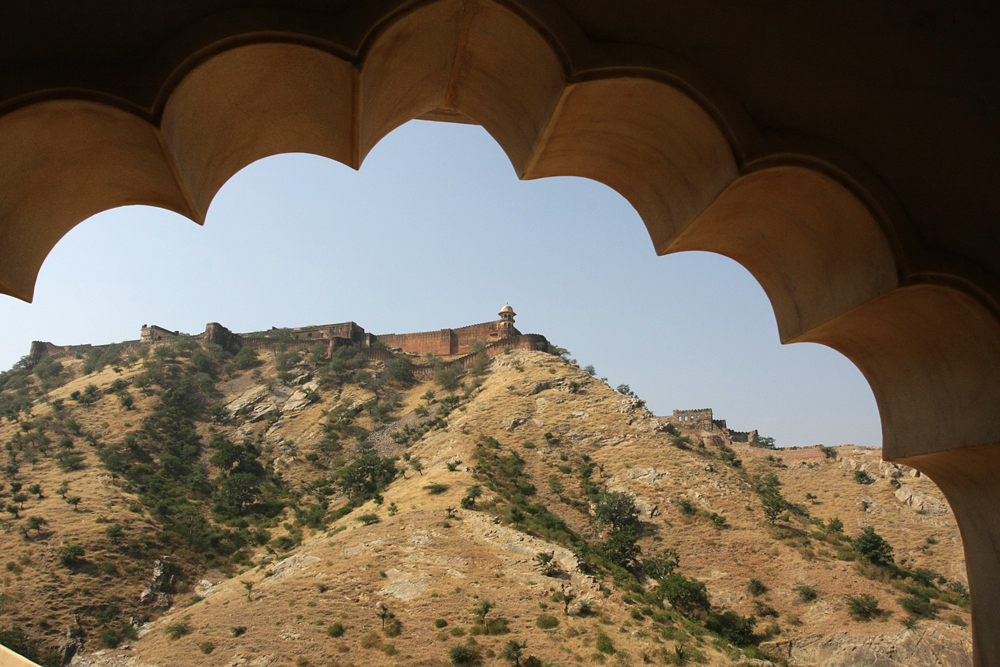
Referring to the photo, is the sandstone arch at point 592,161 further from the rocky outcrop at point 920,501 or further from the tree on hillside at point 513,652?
the rocky outcrop at point 920,501

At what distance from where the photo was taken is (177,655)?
19734mm

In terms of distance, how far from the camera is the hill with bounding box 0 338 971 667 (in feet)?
66.3

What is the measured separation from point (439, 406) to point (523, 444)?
386 inches

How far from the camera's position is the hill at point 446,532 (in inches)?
795

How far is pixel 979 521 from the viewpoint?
2006 millimetres

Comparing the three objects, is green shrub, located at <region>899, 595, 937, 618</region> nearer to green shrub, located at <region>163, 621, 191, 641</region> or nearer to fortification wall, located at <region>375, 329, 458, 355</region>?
green shrub, located at <region>163, 621, 191, 641</region>

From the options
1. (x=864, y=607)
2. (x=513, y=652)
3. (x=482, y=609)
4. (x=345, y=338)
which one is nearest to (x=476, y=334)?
(x=345, y=338)

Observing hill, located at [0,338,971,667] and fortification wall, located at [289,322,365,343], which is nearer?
hill, located at [0,338,971,667]

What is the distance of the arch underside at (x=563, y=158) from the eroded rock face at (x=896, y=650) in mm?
22363

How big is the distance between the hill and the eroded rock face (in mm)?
63

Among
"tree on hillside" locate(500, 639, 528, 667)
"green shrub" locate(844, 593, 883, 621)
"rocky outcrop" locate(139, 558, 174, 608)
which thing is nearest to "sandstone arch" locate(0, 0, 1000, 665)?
"tree on hillside" locate(500, 639, 528, 667)

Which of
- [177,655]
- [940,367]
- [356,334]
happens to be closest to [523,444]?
[177,655]

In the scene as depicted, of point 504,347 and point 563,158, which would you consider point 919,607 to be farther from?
point 504,347

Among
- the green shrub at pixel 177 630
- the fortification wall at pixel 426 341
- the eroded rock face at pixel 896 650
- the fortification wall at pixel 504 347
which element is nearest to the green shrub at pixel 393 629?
the green shrub at pixel 177 630
